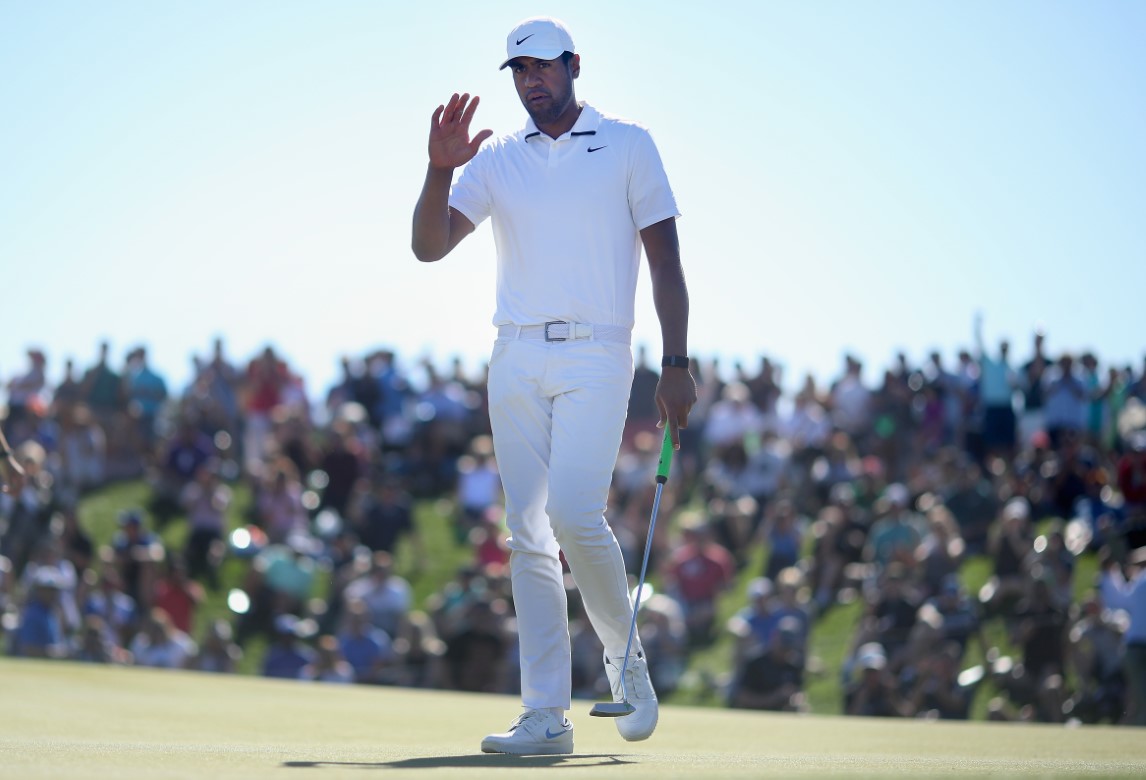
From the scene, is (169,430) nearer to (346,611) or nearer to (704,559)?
(346,611)

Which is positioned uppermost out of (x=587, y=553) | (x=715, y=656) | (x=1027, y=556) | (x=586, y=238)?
(x=586, y=238)

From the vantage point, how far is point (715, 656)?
15609 mm

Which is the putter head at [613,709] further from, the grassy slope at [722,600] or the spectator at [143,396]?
the spectator at [143,396]

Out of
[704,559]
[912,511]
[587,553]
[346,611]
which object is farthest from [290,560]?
[587,553]

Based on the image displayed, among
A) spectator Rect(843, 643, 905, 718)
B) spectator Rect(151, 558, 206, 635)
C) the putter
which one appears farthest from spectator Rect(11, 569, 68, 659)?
the putter

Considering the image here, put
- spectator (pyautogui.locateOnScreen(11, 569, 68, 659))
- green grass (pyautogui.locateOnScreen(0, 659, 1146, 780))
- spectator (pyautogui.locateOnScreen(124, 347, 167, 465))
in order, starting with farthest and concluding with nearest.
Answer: spectator (pyautogui.locateOnScreen(124, 347, 167, 465)), spectator (pyautogui.locateOnScreen(11, 569, 68, 659)), green grass (pyautogui.locateOnScreen(0, 659, 1146, 780))

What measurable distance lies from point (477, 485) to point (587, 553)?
1437cm

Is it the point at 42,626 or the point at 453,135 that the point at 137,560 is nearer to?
the point at 42,626

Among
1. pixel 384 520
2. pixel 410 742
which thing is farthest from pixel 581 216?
pixel 384 520

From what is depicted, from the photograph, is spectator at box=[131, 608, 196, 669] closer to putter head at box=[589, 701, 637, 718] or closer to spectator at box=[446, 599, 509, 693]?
spectator at box=[446, 599, 509, 693]

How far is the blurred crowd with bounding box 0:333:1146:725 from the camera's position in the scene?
1392 cm

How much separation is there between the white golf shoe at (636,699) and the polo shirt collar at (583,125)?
1.76m

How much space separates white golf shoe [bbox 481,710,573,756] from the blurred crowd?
728 centimetres

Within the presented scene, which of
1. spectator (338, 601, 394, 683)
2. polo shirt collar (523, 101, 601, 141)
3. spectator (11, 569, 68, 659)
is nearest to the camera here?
polo shirt collar (523, 101, 601, 141)
